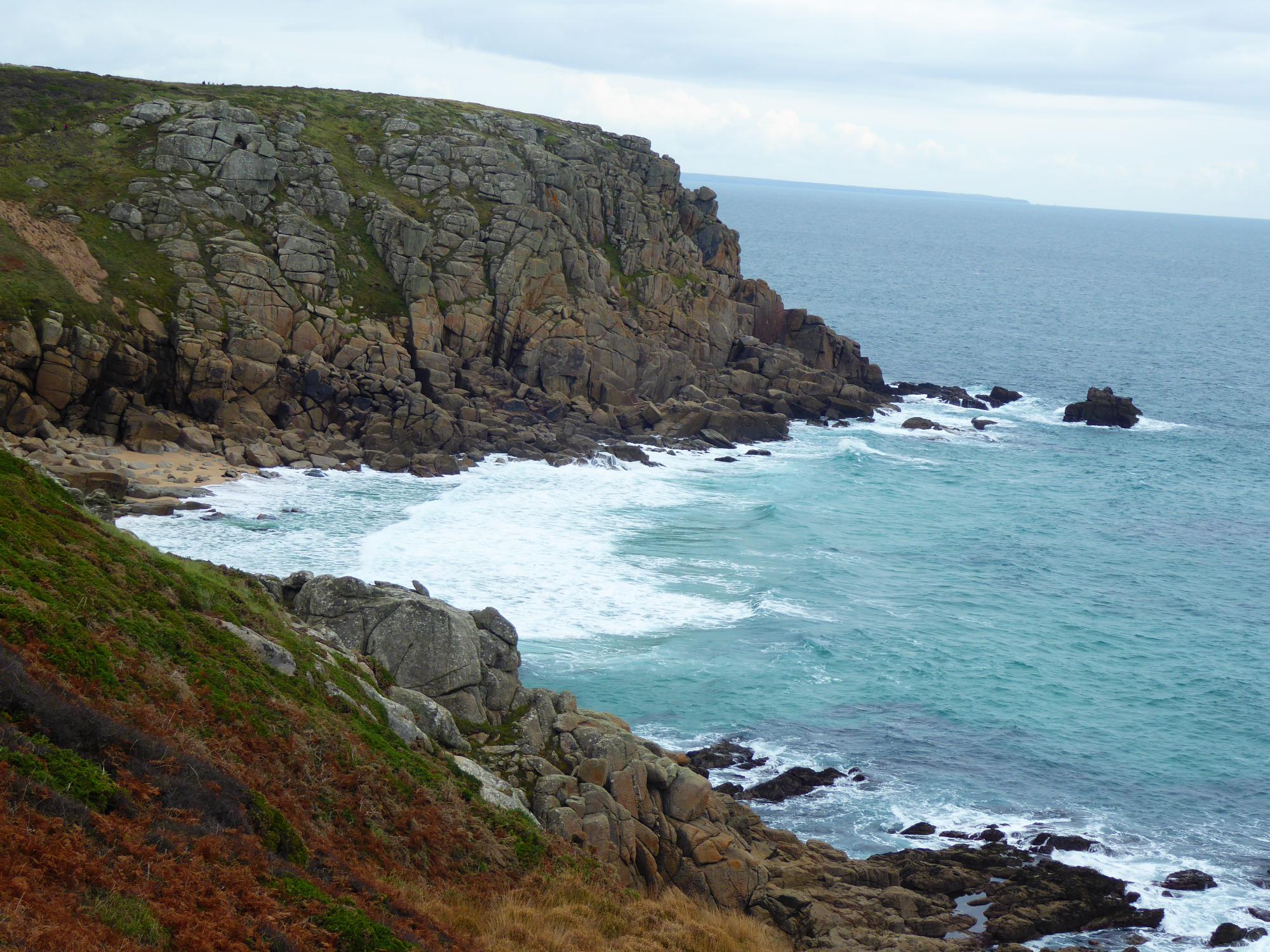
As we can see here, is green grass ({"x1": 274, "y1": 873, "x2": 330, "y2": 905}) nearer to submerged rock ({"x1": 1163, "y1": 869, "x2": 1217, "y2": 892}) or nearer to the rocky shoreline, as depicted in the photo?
the rocky shoreline

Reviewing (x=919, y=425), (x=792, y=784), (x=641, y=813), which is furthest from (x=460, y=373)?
(x=641, y=813)

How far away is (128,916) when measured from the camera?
12289 millimetres

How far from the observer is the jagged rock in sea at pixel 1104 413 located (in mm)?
85500

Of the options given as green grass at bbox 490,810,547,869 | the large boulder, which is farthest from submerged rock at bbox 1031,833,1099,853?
green grass at bbox 490,810,547,869

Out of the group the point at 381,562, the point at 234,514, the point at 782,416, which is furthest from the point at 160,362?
the point at 782,416

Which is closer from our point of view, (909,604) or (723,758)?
(723,758)

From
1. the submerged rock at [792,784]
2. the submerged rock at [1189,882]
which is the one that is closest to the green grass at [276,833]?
the submerged rock at [792,784]

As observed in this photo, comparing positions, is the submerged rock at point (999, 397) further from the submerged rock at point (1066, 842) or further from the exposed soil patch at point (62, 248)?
the exposed soil patch at point (62, 248)

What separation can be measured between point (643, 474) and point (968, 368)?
54055mm

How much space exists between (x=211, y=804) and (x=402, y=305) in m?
53.7

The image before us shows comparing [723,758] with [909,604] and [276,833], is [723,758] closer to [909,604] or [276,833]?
[909,604]

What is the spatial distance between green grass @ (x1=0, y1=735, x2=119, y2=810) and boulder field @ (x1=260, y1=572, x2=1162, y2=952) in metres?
7.66

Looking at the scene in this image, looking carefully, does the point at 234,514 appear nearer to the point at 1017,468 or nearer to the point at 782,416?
the point at 782,416

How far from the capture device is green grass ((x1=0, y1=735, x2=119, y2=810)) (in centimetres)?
1335
